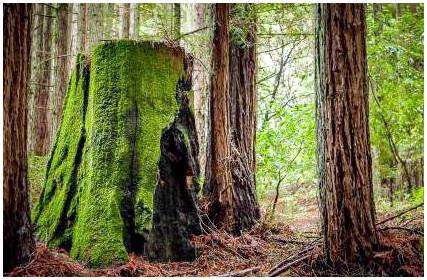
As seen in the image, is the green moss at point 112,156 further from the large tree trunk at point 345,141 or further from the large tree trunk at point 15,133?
the large tree trunk at point 345,141

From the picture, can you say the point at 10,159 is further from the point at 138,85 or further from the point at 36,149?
the point at 36,149

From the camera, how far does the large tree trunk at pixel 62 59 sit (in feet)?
33.6

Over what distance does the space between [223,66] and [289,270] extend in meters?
3.58

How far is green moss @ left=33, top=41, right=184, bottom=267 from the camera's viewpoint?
5.01 m

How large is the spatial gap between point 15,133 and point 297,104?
637 centimetres

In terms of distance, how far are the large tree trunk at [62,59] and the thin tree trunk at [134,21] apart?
5.81 feet

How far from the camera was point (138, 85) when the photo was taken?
5480mm

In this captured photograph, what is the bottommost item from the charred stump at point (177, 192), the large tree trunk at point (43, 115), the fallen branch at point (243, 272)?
the fallen branch at point (243, 272)

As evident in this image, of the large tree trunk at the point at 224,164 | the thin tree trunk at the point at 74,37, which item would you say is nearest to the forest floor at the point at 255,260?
the large tree trunk at the point at 224,164

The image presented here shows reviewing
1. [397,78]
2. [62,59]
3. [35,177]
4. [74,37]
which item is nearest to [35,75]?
[62,59]

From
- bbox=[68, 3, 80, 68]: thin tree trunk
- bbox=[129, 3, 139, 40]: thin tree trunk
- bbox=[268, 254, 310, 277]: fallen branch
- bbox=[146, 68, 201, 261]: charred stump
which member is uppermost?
bbox=[129, 3, 139, 40]: thin tree trunk

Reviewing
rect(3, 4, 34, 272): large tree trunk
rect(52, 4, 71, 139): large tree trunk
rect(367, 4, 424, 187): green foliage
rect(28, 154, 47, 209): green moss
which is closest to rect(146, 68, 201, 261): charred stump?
rect(3, 4, 34, 272): large tree trunk

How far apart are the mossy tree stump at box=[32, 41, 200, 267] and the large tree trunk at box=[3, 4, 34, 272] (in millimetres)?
838

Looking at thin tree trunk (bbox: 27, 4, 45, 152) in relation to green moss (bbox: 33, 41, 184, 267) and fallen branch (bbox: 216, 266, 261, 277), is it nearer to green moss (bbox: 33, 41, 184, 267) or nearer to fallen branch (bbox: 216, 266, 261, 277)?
green moss (bbox: 33, 41, 184, 267)
